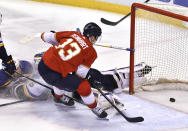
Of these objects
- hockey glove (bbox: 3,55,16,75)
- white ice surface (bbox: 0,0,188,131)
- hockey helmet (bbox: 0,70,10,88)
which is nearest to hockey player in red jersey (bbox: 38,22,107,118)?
white ice surface (bbox: 0,0,188,131)

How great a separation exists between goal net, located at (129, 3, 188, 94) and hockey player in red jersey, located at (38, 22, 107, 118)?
1.87 ft

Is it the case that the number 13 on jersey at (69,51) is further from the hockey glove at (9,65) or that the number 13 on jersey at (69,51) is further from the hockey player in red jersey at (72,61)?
the hockey glove at (9,65)

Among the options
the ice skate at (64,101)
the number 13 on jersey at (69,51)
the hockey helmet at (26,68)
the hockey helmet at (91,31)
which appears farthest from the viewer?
the hockey helmet at (26,68)

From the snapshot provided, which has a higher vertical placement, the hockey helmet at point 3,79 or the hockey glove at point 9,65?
the hockey glove at point 9,65

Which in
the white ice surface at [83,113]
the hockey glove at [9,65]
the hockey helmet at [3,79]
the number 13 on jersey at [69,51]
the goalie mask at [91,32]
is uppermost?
the goalie mask at [91,32]

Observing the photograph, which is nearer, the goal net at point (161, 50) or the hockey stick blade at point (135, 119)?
the hockey stick blade at point (135, 119)

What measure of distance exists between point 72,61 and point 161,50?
1.00 m

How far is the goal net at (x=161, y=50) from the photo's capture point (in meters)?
2.51

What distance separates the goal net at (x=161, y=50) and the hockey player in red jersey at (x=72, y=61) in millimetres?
571

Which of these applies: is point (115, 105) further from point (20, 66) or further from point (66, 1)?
point (66, 1)

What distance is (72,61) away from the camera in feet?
6.38

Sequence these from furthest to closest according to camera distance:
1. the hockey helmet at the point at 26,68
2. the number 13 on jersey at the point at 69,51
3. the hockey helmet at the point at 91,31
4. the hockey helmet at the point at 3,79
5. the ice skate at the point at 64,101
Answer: the hockey helmet at the point at 26,68 < the hockey helmet at the point at 3,79 < the ice skate at the point at 64,101 < the hockey helmet at the point at 91,31 < the number 13 on jersey at the point at 69,51

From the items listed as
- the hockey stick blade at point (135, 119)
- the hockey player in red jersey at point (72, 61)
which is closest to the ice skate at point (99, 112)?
the hockey player in red jersey at point (72, 61)

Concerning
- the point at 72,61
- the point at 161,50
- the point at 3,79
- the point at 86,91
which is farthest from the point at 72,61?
the point at 161,50
